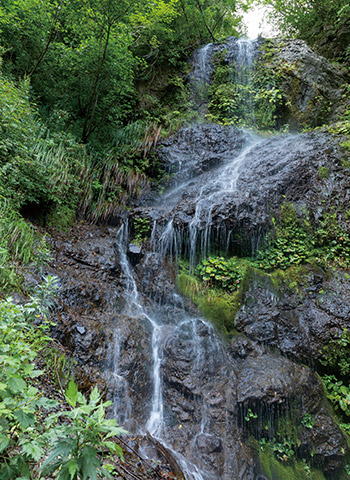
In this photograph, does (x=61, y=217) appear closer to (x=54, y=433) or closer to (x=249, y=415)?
(x=249, y=415)

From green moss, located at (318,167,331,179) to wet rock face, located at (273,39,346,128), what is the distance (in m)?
4.06

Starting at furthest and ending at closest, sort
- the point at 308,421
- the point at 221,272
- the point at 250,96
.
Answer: the point at 250,96 < the point at 221,272 < the point at 308,421

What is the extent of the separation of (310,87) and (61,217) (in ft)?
31.5

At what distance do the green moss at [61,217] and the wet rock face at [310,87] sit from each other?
8.23m

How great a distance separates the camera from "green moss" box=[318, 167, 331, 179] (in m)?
6.38

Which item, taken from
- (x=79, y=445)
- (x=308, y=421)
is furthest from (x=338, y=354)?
(x=79, y=445)

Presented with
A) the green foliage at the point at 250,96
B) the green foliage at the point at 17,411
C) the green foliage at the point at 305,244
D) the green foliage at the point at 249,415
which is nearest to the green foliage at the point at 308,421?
the green foliage at the point at 249,415

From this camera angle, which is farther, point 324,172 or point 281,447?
point 324,172

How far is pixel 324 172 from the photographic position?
6.42 m

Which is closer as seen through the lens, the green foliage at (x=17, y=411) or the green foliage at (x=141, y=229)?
the green foliage at (x=17, y=411)

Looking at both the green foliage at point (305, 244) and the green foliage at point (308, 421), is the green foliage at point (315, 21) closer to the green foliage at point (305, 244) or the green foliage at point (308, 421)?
the green foliage at point (305, 244)

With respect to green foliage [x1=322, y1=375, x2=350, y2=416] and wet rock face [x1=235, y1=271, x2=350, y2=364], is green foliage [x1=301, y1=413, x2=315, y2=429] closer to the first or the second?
green foliage [x1=322, y1=375, x2=350, y2=416]

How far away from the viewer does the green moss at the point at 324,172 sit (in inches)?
251

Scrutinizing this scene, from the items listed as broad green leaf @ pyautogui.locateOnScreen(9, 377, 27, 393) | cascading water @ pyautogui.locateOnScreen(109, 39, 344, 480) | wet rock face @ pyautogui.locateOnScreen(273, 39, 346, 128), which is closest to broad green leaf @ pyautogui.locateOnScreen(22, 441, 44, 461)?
broad green leaf @ pyautogui.locateOnScreen(9, 377, 27, 393)
